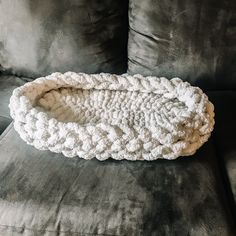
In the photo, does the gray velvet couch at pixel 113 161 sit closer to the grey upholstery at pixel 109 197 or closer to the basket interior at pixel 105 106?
the grey upholstery at pixel 109 197

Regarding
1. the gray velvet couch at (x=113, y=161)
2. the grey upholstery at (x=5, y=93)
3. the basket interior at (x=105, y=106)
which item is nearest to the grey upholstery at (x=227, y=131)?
the gray velvet couch at (x=113, y=161)

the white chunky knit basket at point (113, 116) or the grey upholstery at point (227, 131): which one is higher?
the white chunky knit basket at point (113, 116)

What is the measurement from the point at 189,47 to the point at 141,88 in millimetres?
189

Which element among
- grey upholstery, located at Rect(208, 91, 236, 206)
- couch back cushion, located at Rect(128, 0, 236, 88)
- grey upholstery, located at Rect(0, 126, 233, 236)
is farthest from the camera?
couch back cushion, located at Rect(128, 0, 236, 88)

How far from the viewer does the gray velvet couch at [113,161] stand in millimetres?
789

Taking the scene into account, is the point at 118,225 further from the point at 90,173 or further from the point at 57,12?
the point at 57,12

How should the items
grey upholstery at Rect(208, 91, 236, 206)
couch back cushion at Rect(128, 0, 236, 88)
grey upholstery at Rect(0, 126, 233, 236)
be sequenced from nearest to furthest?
1. grey upholstery at Rect(0, 126, 233, 236)
2. grey upholstery at Rect(208, 91, 236, 206)
3. couch back cushion at Rect(128, 0, 236, 88)

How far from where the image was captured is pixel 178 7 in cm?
107

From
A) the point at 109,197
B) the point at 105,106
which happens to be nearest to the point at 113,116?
the point at 105,106

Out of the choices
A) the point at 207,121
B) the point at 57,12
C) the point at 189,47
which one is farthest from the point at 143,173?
the point at 57,12

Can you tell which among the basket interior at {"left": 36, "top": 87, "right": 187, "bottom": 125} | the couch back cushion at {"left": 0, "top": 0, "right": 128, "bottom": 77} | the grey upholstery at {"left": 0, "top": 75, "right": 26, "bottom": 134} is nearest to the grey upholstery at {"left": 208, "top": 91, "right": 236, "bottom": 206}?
the basket interior at {"left": 36, "top": 87, "right": 187, "bottom": 125}

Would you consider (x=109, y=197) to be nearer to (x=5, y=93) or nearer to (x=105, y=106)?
(x=105, y=106)

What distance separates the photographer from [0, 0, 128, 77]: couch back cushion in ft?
3.70

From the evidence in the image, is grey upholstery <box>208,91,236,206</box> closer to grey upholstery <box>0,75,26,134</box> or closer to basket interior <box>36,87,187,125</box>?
basket interior <box>36,87,187,125</box>
